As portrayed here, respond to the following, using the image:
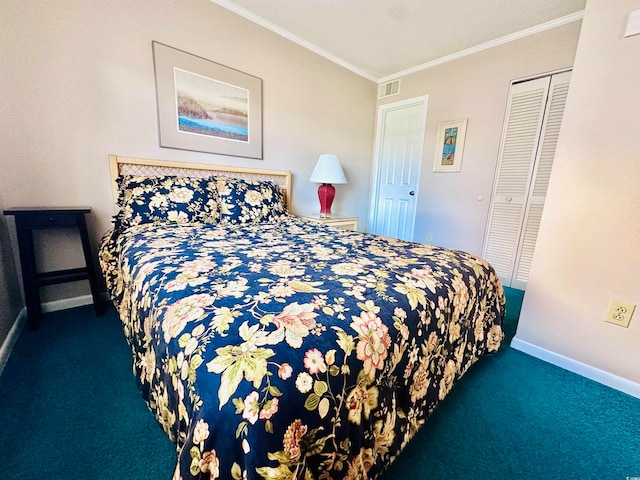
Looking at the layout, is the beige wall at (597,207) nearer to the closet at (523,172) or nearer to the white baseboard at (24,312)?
the closet at (523,172)

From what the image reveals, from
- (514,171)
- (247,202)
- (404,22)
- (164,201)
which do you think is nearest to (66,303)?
(164,201)

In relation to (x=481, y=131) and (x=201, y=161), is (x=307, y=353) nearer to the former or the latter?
(x=201, y=161)

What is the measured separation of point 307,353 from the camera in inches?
23.3

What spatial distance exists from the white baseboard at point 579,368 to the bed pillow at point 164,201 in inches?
91.9

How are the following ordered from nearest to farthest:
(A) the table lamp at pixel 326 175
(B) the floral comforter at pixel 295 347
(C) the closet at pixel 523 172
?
(B) the floral comforter at pixel 295 347 < (C) the closet at pixel 523 172 < (A) the table lamp at pixel 326 175

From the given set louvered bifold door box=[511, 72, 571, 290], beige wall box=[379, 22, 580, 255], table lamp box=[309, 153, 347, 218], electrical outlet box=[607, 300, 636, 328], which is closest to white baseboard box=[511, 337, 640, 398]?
electrical outlet box=[607, 300, 636, 328]

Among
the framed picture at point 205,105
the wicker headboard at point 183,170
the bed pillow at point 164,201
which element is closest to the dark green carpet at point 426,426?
the bed pillow at point 164,201

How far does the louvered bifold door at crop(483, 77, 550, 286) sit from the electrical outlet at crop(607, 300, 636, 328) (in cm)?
138

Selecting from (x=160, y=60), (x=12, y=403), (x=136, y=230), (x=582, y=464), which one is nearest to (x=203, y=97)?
(x=160, y=60)

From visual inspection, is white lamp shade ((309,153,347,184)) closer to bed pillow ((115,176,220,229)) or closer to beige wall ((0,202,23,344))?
bed pillow ((115,176,220,229))

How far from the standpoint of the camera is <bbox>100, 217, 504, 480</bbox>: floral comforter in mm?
496

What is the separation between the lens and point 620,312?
55.7 inches

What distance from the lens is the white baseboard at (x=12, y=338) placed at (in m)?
1.40

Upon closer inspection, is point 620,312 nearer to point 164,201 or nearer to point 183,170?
point 164,201
